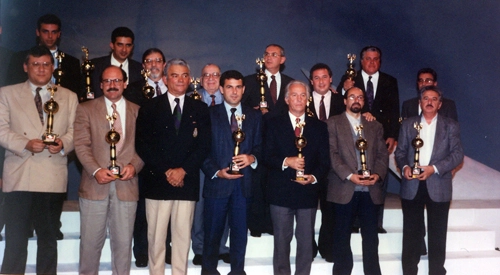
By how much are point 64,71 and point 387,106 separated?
128 inches

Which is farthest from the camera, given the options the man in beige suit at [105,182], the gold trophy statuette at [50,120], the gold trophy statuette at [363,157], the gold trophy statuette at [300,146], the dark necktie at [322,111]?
the dark necktie at [322,111]

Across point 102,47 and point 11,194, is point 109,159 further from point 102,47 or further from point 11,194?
point 102,47

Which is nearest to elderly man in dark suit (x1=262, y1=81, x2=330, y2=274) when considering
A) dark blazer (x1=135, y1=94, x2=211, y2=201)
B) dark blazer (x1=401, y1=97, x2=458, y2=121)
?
dark blazer (x1=135, y1=94, x2=211, y2=201)

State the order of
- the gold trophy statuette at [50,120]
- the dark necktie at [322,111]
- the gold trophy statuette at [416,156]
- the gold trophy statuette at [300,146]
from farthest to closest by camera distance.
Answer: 1. the dark necktie at [322,111]
2. the gold trophy statuette at [416,156]
3. the gold trophy statuette at [300,146]
4. the gold trophy statuette at [50,120]

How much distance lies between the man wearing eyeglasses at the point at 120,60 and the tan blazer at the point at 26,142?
1.00m

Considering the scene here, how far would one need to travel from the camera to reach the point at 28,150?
4043 millimetres

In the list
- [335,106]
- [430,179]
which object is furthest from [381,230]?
[335,106]

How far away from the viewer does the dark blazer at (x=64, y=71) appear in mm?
4941

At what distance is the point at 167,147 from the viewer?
4.22 m

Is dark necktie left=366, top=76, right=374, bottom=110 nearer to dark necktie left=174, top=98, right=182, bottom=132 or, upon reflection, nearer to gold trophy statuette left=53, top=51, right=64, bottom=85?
dark necktie left=174, top=98, right=182, bottom=132

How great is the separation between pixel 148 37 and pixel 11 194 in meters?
3.62

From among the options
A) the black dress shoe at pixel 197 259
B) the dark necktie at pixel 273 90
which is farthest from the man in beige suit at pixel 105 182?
the dark necktie at pixel 273 90

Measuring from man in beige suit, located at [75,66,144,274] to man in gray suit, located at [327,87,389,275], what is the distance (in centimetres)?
170

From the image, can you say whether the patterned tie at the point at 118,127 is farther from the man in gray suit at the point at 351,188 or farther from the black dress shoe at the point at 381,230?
the black dress shoe at the point at 381,230
